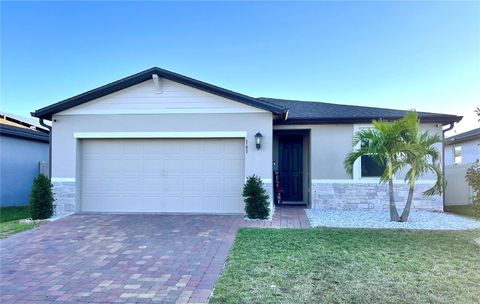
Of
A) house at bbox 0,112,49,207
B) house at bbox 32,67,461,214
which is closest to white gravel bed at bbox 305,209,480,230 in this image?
house at bbox 32,67,461,214

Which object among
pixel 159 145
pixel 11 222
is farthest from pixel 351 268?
pixel 11 222

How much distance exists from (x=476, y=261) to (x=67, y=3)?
516 inches

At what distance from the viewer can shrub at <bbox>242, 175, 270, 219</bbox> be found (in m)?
8.70

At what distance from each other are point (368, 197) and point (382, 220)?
184 cm

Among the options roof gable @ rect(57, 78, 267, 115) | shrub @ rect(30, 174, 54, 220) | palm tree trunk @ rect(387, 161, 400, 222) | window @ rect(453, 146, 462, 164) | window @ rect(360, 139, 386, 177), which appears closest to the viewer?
palm tree trunk @ rect(387, 161, 400, 222)

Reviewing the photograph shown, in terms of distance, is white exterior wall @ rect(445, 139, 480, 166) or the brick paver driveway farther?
white exterior wall @ rect(445, 139, 480, 166)

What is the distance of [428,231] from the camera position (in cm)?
746

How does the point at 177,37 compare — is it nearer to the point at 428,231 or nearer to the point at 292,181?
the point at 292,181

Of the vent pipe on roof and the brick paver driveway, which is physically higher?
the vent pipe on roof

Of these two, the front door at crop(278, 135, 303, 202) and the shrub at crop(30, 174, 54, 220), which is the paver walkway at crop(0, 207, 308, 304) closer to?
the shrub at crop(30, 174, 54, 220)

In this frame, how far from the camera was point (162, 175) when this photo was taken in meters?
9.73

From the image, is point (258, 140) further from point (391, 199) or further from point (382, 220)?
point (382, 220)

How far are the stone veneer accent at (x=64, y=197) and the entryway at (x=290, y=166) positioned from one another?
272 inches

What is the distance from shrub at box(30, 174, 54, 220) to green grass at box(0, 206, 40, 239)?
1.72 feet
